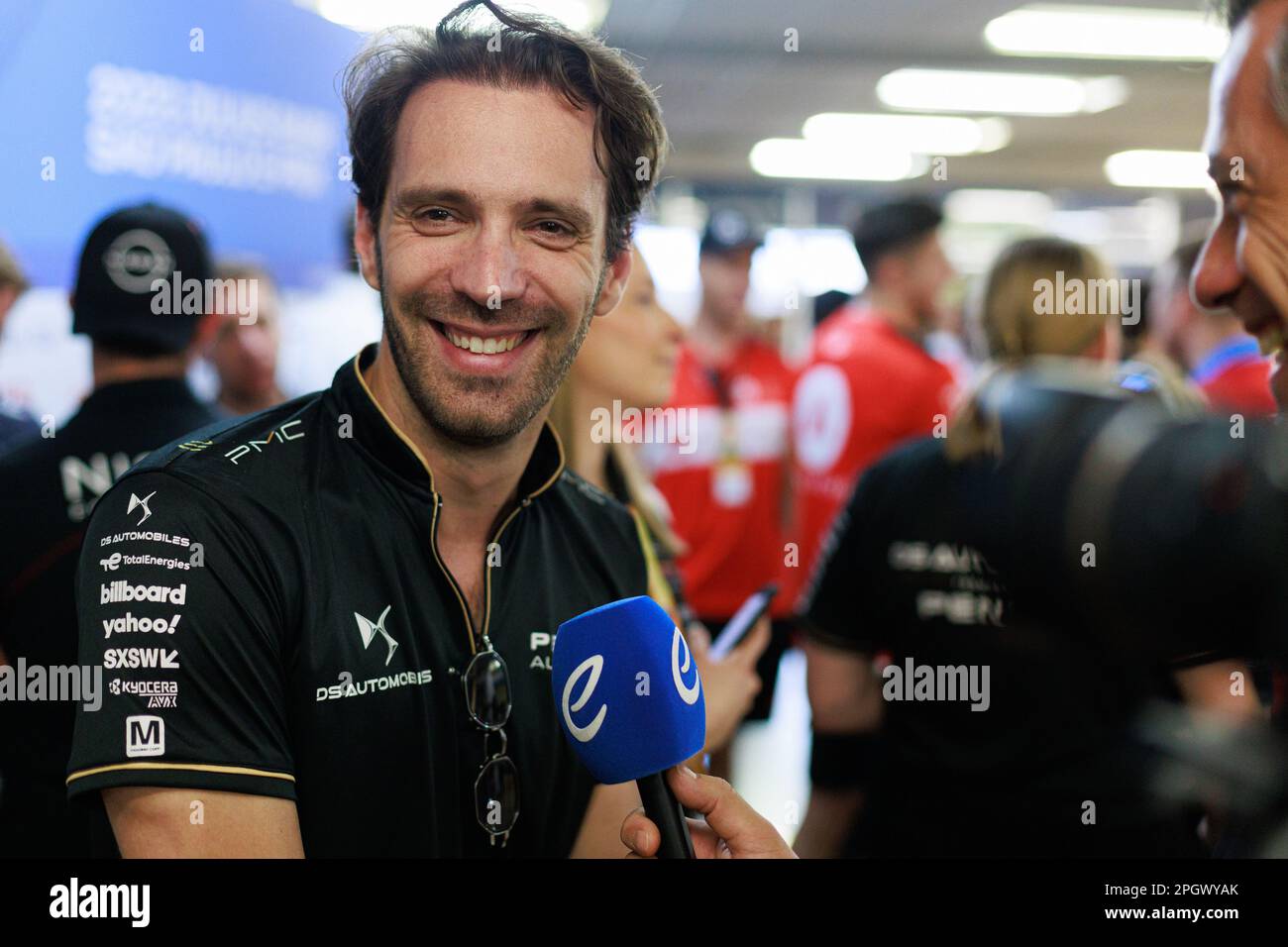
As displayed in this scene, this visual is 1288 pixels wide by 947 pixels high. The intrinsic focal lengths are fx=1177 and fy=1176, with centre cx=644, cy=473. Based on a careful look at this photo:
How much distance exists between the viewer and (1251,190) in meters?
0.96

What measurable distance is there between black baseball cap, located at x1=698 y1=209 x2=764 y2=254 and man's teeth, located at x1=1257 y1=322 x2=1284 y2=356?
9.51 ft

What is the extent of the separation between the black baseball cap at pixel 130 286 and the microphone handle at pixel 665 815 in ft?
3.61

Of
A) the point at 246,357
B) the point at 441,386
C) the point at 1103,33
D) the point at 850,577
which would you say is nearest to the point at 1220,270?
the point at 441,386

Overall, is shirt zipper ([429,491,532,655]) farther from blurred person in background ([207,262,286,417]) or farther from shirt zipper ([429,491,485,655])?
blurred person in background ([207,262,286,417])

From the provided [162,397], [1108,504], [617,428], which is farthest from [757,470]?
[1108,504]

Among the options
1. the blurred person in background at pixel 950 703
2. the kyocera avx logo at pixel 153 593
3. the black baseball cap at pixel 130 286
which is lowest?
the blurred person in background at pixel 950 703

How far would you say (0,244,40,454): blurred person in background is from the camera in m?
1.93

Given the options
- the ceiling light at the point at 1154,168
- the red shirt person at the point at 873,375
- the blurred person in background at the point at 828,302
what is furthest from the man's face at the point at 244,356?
the ceiling light at the point at 1154,168

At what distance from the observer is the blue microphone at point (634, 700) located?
0.88m

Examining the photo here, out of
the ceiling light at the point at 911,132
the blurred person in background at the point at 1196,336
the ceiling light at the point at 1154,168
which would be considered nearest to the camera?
the blurred person in background at the point at 1196,336

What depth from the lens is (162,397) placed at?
5.46ft

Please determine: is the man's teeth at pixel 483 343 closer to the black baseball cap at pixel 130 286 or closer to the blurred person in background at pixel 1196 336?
Result: the black baseball cap at pixel 130 286

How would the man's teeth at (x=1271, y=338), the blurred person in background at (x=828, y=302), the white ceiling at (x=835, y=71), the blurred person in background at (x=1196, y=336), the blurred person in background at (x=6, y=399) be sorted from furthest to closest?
the blurred person in background at (x=828, y=302) → the white ceiling at (x=835, y=71) → the blurred person in background at (x=1196, y=336) → the blurred person in background at (x=6, y=399) → the man's teeth at (x=1271, y=338)
